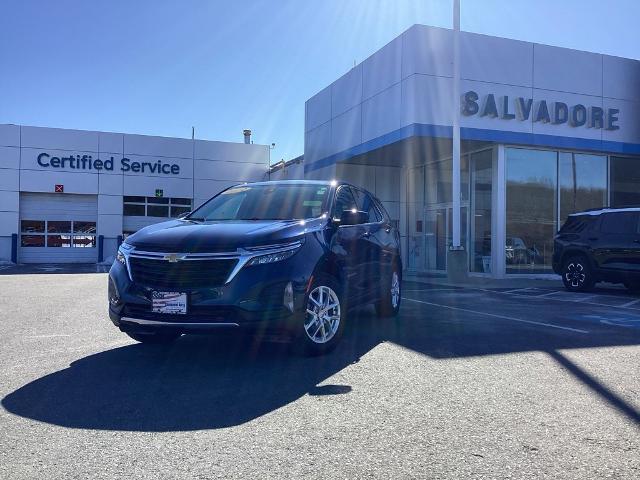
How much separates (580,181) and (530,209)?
2.19 meters

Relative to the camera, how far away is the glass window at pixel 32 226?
93.0 feet

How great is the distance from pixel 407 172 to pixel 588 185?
20.6 ft

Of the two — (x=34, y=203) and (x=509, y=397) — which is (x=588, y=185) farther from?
(x=34, y=203)

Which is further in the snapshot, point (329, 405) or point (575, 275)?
point (575, 275)

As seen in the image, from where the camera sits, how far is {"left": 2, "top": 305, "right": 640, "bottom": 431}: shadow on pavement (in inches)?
151

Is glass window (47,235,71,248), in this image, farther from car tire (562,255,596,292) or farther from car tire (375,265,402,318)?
car tire (375,265,402,318)

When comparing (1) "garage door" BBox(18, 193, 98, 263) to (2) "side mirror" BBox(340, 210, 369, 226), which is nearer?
(2) "side mirror" BBox(340, 210, 369, 226)

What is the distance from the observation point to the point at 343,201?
22.1ft

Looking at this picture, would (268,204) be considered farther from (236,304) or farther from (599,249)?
(599,249)

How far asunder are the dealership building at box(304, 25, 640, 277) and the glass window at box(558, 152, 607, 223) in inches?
1.3

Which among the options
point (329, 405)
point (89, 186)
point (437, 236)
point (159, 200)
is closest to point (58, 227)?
point (89, 186)

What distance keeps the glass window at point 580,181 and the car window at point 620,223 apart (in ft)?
18.5

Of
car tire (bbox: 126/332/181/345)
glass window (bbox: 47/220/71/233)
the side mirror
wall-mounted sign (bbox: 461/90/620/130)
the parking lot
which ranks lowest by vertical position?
the parking lot

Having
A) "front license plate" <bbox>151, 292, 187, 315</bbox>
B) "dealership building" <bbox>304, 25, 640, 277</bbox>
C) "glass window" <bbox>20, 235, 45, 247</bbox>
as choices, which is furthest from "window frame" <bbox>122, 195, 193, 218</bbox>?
"front license plate" <bbox>151, 292, 187, 315</bbox>
